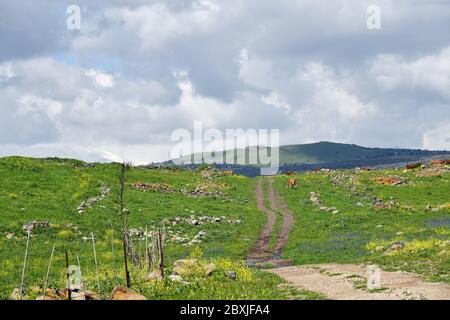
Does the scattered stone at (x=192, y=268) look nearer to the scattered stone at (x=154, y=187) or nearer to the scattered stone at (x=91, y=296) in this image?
the scattered stone at (x=91, y=296)

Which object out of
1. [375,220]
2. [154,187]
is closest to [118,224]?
[154,187]

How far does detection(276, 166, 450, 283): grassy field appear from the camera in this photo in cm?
3344

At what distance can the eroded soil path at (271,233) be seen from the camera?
38250 mm

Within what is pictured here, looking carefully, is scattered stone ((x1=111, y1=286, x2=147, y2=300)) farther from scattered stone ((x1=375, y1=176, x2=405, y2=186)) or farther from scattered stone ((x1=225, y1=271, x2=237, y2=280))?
scattered stone ((x1=375, y1=176, x2=405, y2=186))

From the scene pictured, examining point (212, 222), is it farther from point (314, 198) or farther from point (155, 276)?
point (155, 276)

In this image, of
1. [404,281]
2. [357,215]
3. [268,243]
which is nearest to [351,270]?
[404,281]

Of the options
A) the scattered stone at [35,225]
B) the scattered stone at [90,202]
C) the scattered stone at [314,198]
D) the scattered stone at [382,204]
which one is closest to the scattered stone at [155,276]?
the scattered stone at [35,225]

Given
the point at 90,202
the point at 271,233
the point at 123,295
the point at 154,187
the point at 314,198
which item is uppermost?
the point at 154,187

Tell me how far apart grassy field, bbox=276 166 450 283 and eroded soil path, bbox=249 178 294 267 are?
889 mm

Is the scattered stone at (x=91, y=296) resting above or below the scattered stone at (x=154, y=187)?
below

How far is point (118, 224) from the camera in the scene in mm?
49812

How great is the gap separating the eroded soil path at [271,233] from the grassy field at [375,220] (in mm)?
889

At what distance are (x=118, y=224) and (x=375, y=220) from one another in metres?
24.4

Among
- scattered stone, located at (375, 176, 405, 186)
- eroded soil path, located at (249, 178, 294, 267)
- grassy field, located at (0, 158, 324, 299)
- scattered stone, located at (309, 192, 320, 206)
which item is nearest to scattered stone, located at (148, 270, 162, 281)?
grassy field, located at (0, 158, 324, 299)
